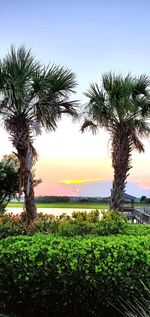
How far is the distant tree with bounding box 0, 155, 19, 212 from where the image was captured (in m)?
25.3

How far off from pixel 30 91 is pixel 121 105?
4.33m

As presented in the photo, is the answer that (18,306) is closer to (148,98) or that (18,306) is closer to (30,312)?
(30,312)

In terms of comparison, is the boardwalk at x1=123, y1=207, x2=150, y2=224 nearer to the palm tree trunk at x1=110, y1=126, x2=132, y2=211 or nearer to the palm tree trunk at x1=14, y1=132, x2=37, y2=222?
the palm tree trunk at x1=110, y1=126, x2=132, y2=211

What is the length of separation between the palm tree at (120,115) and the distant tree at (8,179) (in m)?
7.18

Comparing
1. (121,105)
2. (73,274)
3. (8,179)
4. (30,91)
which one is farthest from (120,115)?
(73,274)

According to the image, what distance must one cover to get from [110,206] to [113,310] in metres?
12.4

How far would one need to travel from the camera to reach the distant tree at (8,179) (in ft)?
83.0

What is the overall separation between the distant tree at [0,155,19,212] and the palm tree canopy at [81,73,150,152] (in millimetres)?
7128

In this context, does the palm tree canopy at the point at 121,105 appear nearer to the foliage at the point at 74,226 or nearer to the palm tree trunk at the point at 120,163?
the palm tree trunk at the point at 120,163

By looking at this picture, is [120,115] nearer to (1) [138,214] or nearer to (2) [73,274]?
(1) [138,214]

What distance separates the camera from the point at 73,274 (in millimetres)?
6582

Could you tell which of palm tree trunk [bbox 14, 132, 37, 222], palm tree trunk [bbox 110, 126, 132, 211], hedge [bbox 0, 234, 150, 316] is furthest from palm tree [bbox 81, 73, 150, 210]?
hedge [bbox 0, 234, 150, 316]

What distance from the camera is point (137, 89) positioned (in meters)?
19.2

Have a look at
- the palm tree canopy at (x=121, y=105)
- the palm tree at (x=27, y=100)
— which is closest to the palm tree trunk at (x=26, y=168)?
the palm tree at (x=27, y=100)
